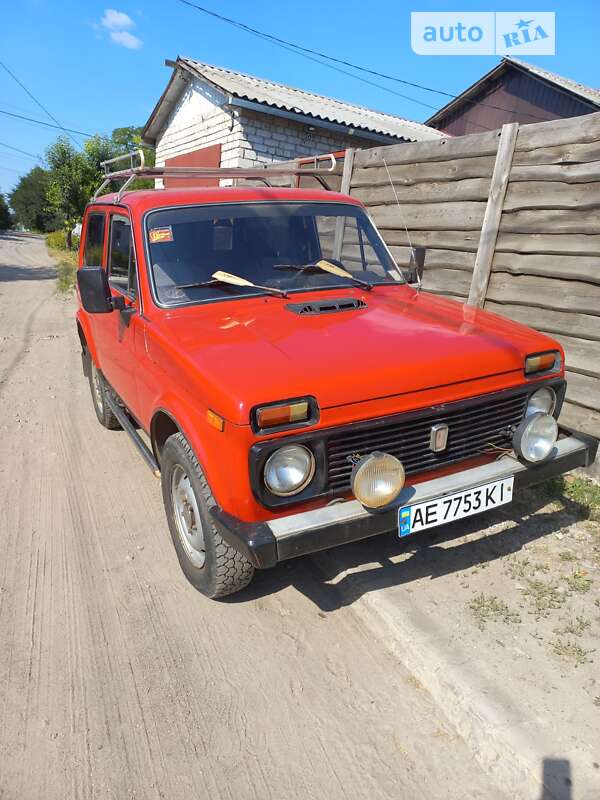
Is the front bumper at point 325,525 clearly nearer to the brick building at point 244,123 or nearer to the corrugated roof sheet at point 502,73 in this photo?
the brick building at point 244,123

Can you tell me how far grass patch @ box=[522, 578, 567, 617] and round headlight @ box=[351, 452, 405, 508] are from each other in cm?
115

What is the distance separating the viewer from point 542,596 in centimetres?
306

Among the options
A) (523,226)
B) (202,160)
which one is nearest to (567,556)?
(523,226)

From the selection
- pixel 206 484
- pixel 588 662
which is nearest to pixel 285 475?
pixel 206 484

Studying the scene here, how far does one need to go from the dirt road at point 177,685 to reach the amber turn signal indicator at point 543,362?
5.20 ft

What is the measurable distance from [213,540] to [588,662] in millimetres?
1801

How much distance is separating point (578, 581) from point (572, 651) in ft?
2.05

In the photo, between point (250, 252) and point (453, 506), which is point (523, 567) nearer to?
point (453, 506)

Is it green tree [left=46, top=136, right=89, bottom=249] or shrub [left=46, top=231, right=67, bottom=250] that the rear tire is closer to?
green tree [left=46, top=136, right=89, bottom=249]

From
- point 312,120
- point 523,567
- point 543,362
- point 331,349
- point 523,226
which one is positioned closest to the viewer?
point 331,349

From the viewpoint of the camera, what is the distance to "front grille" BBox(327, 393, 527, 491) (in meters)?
2.55

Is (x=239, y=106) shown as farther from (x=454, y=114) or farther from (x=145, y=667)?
(x=454, y=114)

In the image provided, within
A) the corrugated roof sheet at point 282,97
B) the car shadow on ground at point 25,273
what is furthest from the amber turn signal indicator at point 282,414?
the car shadow on ground at point 25,273

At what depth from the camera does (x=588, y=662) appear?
2602mm
